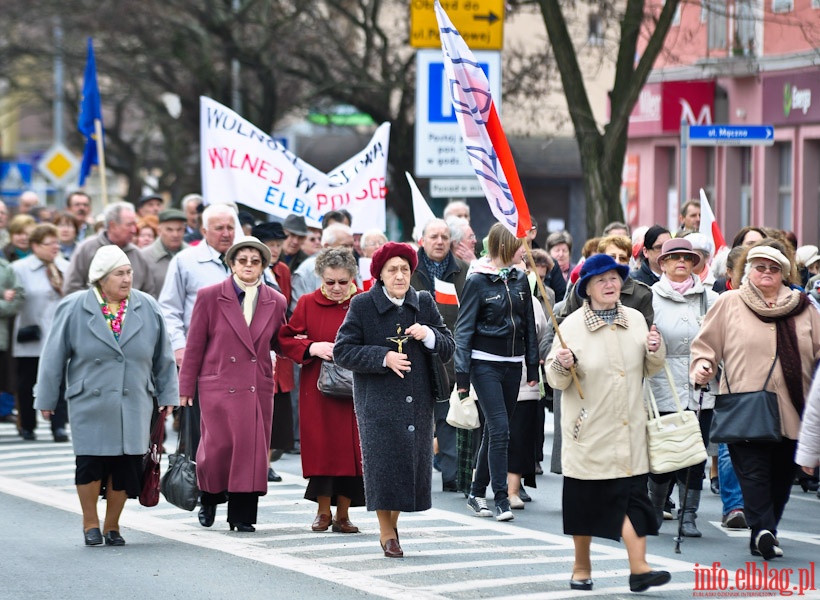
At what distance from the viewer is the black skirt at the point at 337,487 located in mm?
10578

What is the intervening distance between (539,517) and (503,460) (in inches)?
18.8

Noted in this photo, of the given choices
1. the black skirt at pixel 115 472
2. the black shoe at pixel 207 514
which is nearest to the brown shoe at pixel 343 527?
the black shoe at pixel 207 514

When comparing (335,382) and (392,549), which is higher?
(335,382)

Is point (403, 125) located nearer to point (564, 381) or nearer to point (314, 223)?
point (314, 223)

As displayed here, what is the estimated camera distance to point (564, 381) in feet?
28.3

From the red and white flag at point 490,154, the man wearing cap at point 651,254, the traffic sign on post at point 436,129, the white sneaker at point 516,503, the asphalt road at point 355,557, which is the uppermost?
the traffic sign on post at point 436,129

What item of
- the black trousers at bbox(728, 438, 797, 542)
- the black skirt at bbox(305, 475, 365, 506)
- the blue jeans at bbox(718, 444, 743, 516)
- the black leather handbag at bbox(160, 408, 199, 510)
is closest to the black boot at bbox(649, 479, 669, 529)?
the blue jeans at bbox(718, 444, 743, 516)

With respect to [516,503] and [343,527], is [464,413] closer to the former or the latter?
[516,503]

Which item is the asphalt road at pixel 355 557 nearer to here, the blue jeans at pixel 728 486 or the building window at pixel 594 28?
the blue jeans at pixel 728 486

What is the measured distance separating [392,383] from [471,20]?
860 centimetres

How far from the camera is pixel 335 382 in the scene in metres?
10.5

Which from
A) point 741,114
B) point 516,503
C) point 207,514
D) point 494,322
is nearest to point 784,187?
point 741,114

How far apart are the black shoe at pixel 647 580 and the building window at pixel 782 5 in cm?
1813

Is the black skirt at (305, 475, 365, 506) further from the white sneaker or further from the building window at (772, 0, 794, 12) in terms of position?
the building window at (772, 0, 794, 12)
